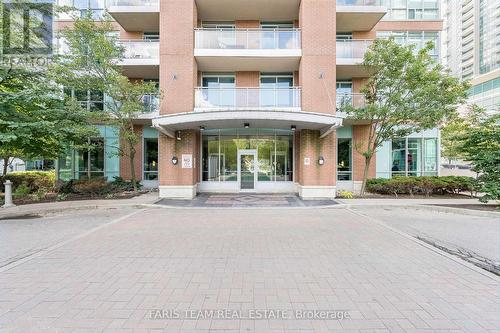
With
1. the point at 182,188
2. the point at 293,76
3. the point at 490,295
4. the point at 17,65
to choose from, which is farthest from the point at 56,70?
the point at 490,295

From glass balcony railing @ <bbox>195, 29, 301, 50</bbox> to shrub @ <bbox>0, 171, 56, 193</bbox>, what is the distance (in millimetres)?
12827

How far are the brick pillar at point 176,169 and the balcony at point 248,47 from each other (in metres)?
4.61

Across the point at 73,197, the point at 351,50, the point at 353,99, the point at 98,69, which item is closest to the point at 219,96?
the point at 98,69

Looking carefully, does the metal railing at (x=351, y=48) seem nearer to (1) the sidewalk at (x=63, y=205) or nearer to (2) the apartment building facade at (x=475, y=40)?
(1) the sidewalk at (x=63, y=205)

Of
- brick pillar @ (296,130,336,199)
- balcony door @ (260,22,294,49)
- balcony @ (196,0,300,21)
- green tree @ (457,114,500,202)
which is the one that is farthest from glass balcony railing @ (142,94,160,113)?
green tree @ (457,114,500,202)

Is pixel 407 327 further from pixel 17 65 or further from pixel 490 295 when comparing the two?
pixel 17 65

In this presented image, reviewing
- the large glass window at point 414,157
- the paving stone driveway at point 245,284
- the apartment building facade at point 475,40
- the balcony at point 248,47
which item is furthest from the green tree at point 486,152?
the apartment building facade at point 475,40

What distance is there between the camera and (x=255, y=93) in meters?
14.9

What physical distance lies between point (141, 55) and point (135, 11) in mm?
2430

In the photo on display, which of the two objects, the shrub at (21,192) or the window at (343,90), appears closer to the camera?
the shrub at (21,192)

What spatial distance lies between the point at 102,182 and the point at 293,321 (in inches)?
552

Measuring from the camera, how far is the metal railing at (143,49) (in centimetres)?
1527

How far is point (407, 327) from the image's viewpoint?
308 centimetres

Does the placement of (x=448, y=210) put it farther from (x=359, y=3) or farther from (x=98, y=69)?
(x=98, y=69)
